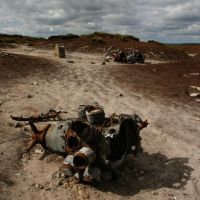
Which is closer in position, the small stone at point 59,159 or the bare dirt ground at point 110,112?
the bare dirt ground at point 110,112

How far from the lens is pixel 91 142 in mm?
6629

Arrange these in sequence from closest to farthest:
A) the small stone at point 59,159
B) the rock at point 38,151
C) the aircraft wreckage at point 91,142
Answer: the aircraft wreckage at point 91,142 < the small stone at point 59,159 < the rock at point 38,151

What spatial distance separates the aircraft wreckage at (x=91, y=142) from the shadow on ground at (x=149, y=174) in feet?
1.05

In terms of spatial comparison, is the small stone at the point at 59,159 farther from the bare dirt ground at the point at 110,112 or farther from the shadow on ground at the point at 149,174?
the shadow on ground at the point at 149,174

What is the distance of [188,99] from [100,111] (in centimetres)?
737

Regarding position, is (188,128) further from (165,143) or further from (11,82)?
(11,82)

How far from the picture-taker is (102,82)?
16891 mm

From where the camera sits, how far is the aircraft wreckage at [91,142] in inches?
255

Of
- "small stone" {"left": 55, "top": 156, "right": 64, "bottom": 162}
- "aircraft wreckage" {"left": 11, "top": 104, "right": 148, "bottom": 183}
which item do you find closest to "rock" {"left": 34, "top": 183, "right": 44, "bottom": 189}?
"aircraft wreckage" {"left": 11, "top": 104, "right": 148, "bottom": 183}

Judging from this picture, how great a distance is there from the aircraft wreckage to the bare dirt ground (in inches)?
12.5

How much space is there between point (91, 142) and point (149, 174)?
1599 mm

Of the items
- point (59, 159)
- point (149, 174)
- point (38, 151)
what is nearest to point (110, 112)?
point (38, 151)

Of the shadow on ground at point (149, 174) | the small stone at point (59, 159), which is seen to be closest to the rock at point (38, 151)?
the small stone at point (59, 159)

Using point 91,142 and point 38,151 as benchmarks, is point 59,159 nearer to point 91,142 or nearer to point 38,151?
point 38,151
